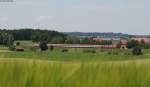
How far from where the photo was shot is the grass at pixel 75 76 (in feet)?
3.76

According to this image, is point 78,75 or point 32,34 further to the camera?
point 32,34

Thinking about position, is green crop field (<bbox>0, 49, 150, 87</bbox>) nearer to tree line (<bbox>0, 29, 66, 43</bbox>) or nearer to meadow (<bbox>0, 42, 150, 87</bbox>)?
meadow (<bbox>0, 42, 150, 87</bbox>)

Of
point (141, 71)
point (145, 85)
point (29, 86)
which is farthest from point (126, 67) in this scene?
point (29, 86)

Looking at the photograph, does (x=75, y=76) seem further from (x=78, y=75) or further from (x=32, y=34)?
(x=32, y=34)

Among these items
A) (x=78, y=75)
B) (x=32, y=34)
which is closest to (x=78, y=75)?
(x=78, y=75)

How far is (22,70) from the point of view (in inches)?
51.5

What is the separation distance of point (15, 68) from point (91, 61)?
295 millimetres

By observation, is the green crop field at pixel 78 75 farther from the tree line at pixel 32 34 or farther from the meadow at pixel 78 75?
the tree line at pixel 32 34

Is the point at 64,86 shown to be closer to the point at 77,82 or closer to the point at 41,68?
the point at 77,82

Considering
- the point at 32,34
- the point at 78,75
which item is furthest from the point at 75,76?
the point at 32,34

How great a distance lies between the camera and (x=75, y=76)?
1.23 meters

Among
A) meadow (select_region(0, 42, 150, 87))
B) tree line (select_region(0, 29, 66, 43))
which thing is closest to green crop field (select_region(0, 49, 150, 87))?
meadow (select_region(0, 42, 150, 87))

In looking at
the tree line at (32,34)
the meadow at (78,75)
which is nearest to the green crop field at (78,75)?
the meadow at (78,75)

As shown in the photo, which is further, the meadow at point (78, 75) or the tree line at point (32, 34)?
the tree line at point (32, 34)
